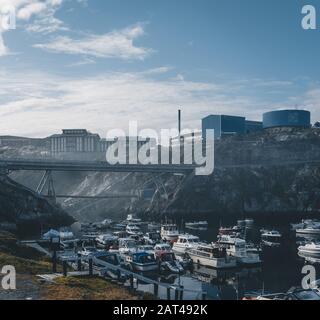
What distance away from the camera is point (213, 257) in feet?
197

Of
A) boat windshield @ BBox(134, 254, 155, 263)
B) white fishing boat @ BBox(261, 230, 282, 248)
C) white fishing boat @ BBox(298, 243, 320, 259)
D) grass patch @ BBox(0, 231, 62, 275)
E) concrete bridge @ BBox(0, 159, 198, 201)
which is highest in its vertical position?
concrete bridge @ BBox(0, 159, 198, 201)

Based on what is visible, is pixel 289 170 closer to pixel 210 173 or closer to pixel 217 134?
pixel 210 173

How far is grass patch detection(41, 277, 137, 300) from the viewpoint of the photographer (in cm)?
2798

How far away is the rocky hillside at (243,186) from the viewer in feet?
479

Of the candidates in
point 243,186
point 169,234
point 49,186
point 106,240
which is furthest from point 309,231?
point 49,186

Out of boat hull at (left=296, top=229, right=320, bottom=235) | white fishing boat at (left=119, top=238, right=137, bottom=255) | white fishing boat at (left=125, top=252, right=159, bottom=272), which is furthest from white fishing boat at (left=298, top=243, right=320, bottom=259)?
boat hull at (left=296, top=229, right=320, bottom=235)

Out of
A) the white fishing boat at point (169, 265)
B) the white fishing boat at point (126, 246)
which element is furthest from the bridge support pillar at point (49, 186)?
the white fishing boat at point (169, 265)

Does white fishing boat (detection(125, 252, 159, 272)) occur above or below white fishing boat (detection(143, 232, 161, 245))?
above

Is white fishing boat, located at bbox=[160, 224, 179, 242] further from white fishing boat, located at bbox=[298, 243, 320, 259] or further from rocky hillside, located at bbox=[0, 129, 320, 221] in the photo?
rocky hillside, located at bbox=[0, 129, 320, 221]

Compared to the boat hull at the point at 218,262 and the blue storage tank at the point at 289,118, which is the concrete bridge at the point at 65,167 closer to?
the blue storage tank at the point at 289,118

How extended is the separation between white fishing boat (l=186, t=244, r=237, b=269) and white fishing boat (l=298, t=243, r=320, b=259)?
13944 mm

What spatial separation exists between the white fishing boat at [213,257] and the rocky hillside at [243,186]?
7477 centimetres

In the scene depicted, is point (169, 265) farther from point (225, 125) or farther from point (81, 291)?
point (225, 125)
